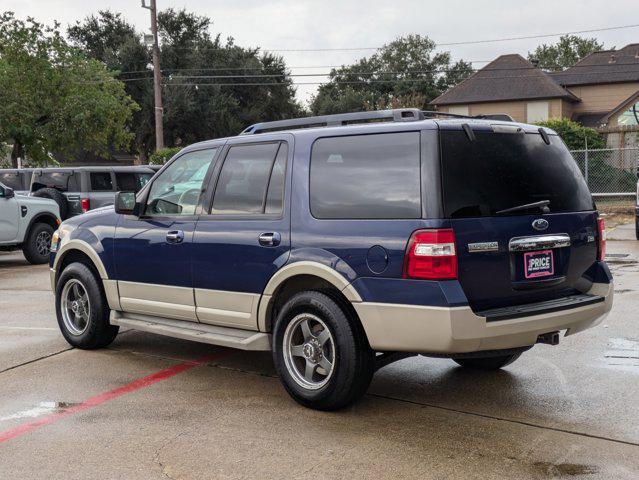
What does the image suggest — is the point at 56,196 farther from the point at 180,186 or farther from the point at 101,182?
the point at 180,186

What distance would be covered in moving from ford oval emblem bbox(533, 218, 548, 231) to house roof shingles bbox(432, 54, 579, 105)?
46157 millimetres

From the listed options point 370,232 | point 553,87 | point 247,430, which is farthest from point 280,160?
point 553,87

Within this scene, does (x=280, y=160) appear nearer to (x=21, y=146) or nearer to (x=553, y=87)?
(x=21, y=146)

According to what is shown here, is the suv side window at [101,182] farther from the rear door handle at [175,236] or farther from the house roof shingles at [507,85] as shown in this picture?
the house roof shingles at [507,85]

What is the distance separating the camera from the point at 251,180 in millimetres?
5789

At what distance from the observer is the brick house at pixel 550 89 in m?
49.6

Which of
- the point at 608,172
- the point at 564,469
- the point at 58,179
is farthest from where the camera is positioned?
the point at 608,172

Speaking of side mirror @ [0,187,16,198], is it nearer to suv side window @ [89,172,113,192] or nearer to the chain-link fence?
suv side window @ [89,172,113,192]

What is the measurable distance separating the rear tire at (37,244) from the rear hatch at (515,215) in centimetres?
1192

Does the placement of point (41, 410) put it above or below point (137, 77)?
below

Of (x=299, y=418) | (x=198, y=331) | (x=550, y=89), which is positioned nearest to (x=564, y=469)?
(x=299, y=418)

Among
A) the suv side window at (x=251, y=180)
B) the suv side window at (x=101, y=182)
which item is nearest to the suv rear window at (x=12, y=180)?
the suv side window at (x=101, y=182)

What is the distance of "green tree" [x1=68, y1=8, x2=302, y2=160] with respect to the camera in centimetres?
5250

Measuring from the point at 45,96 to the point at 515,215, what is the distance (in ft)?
90.9
